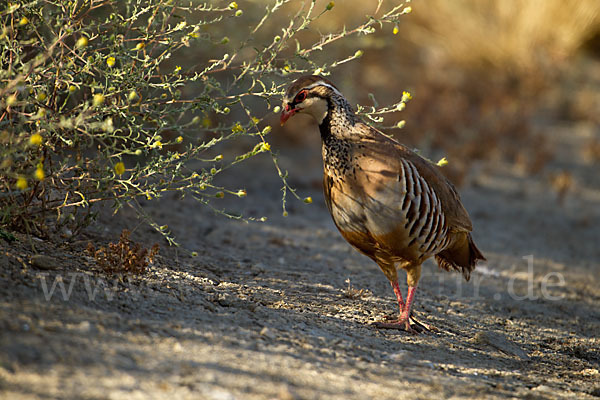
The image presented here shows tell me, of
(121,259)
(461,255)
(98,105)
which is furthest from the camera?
(461,255)

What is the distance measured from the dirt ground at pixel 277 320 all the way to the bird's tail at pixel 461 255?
0.38 metres

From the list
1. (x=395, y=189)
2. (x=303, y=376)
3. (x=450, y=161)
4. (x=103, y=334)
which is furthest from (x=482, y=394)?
(x=450, y=161)

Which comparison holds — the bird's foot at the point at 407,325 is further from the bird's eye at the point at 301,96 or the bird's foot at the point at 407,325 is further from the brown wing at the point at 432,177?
the bird's eye at the point at 301,96

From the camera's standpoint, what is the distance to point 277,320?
366 cm

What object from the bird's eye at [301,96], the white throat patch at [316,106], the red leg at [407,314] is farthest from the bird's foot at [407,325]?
the bird's eye at [301,96]

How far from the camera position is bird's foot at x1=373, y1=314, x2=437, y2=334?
3.97m

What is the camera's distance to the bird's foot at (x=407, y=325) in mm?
3969

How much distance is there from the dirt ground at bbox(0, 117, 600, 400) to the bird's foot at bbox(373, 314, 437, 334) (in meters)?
0.05

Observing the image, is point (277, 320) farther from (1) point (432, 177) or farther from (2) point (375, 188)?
(1) point (432, 177)

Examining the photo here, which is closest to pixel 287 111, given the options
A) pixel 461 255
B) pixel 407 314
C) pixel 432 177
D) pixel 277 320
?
pixel 432 177

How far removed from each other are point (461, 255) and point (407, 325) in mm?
797

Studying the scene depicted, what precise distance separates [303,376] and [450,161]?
611cm

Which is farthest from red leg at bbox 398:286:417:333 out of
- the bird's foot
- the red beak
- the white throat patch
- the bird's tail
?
the red beak

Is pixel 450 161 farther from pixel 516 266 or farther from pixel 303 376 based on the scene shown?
pixel 303 376
